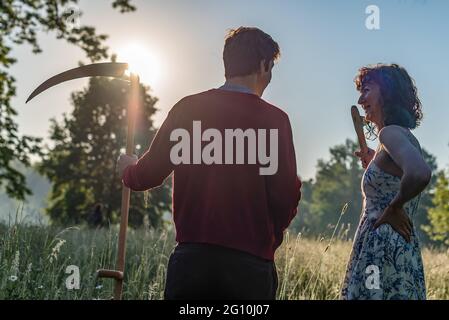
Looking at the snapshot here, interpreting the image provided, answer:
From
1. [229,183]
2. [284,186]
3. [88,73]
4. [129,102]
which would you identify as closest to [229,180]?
[229,183]

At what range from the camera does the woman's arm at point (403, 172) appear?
2.86 meters

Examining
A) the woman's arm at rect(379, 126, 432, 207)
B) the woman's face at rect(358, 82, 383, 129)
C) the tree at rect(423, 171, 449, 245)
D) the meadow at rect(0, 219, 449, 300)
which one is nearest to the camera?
the woman's arm at rect(379, 126, 432, 207)

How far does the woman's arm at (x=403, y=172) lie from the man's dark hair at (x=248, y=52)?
0.70 metres

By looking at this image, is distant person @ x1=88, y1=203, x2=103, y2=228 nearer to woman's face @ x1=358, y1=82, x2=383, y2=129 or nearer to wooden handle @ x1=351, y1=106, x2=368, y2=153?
wooden handle @ x1=351, y1=106, x2=368, y2=153

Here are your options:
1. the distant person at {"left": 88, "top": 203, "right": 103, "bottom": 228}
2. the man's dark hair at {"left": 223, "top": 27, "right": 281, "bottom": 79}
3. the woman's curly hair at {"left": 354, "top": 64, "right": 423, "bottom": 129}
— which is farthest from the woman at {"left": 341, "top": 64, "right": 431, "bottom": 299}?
the distant person at {"left": 88, "top": 203, "right": 103, "bottom": 228}

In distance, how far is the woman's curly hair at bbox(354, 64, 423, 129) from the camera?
3205 mm

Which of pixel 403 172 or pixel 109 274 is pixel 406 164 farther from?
pixel 109 274

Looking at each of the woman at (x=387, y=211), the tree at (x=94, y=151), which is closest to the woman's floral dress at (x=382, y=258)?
the woman at (x=387, y=211)

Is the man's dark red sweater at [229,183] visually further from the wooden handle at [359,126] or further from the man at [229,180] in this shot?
the wooden handle at [359,126]

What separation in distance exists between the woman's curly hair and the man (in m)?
0.75
